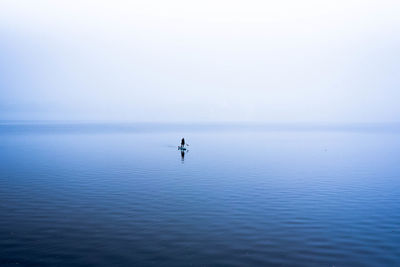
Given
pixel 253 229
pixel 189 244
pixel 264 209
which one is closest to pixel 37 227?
pixel 189 244

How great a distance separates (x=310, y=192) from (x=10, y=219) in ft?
118

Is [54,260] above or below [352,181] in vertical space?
below

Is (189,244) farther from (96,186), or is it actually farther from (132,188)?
(96,186)

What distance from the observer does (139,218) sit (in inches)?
1350

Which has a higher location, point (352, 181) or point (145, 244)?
point (352, 181)

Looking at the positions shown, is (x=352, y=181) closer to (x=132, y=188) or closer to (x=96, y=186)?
(x=132, y=188)

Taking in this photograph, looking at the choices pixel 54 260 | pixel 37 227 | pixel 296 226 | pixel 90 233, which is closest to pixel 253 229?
pixel 296 226

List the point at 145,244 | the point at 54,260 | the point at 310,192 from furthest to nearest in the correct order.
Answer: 1. the point at 310,192
2. the point at 145,244
3. the point at 54,260

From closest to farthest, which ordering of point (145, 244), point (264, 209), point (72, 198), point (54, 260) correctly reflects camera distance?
1. point (54, 260)
2. point (145, 244)
3. point (264, 209)
4. point (72, 198)

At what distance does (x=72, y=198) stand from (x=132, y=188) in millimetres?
9178

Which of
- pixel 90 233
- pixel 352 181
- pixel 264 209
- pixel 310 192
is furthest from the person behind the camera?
pixel 352 181

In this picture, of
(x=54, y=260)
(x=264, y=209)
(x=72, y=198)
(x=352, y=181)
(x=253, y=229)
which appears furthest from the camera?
(x=352, y=181)

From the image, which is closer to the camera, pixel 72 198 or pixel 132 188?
pixel 72 198

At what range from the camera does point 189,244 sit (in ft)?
90.3
